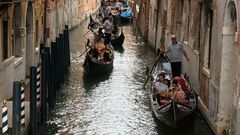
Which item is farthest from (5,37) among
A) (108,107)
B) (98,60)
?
(98,60)

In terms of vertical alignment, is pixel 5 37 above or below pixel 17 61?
above

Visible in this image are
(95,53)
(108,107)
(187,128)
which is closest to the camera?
(187,128)

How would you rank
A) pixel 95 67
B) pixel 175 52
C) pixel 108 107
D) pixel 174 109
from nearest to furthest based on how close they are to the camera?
pixel 174 109
pixel 108 107
pixel 175 52
pixel 95 67

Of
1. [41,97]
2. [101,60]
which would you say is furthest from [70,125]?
[101,60]

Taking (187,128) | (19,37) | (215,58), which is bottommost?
(187,128)

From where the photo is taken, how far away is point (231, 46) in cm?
694

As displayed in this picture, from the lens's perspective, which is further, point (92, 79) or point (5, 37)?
point (92, 79)

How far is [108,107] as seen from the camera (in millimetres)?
8938

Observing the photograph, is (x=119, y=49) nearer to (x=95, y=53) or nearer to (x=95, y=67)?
(x=95, y=53)

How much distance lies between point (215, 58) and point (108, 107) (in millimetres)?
2248

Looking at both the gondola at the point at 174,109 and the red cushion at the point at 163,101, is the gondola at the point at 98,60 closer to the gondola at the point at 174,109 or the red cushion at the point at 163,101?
the gondola at the point at 174,109

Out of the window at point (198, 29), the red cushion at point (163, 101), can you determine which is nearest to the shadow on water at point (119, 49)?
the window at point (198, 29)

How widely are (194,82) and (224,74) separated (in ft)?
7.85

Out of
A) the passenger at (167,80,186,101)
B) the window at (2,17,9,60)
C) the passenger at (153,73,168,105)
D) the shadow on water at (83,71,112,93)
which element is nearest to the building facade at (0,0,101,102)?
the window at (2,17,9,60)
